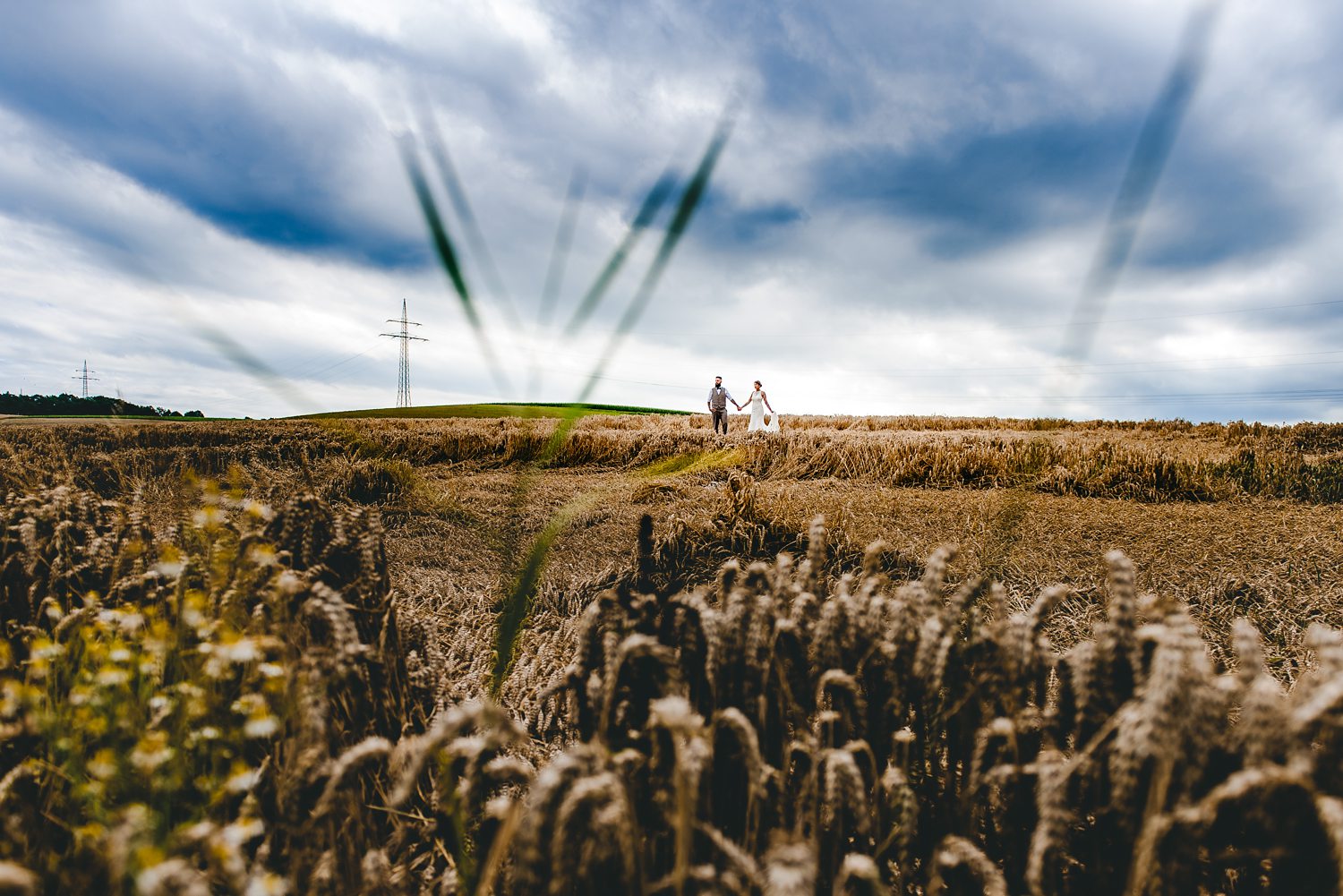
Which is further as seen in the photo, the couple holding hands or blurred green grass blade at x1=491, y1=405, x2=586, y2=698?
the couple holding hands

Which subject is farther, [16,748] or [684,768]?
[16,748]

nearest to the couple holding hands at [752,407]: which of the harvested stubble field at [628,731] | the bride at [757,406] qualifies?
the bride at [757,406]

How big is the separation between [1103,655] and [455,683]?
6.35 ft

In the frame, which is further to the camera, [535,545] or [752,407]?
[752,407]

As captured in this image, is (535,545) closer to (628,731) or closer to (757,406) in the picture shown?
(628,731)

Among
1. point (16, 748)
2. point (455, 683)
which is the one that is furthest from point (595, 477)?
point (16, 748)

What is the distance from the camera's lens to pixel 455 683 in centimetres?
221

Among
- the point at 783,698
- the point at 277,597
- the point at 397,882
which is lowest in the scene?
the point at 397,882

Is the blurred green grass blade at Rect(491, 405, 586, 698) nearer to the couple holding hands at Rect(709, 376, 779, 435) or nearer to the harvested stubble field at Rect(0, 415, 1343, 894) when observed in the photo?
the harvested stubble field at Rect(0, 415, 1343, 894)

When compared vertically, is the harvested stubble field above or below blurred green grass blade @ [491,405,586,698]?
below

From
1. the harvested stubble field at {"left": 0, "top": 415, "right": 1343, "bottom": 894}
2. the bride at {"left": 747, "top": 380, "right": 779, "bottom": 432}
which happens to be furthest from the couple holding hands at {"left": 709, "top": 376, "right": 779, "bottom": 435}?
the harvested stubble field at {"left": 0, "top": 415, "right": 1343, "bottom": 894}

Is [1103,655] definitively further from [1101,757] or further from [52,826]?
[52,826]

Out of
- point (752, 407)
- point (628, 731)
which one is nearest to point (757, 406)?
point (752, 407)

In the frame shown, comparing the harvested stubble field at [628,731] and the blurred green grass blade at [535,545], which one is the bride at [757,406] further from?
the blurred green grass blade at [535,545]
